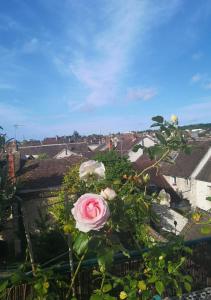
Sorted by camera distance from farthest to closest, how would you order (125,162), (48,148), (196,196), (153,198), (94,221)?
(48,148), (196,196), (125,162), (153,198), (94,221)

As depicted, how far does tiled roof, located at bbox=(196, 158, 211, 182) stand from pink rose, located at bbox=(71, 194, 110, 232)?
25654 millimetres

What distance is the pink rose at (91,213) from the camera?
5.23 ft

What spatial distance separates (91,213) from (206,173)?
2652 centimetres

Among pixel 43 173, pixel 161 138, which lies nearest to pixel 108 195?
pixel 161 138

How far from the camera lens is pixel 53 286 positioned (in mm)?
2277

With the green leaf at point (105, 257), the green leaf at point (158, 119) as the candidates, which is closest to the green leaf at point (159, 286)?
the green leaf at point (105, 257)

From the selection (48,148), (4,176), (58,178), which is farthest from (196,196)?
(48,148)

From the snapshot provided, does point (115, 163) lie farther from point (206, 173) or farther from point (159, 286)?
point (159, 286)

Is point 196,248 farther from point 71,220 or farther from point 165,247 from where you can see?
point 71,220

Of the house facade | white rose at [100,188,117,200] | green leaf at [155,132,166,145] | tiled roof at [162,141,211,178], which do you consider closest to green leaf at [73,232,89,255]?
white rose at [100,188,117,200]

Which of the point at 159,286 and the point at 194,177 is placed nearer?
the point at 159,286

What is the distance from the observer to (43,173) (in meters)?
21.2

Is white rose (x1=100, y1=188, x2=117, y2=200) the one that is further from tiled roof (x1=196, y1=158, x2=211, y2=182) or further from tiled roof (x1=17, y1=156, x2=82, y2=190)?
tiled roof (x1=196, y1=158, x2=211, y2=182)

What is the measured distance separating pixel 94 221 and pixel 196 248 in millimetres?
2198
